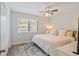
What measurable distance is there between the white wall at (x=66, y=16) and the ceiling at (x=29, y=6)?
24 cm

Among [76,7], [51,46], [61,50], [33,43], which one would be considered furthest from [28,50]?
[76,7]

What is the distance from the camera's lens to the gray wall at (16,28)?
1.59 meters

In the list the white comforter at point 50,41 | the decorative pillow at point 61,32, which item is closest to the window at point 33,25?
the white comforter at point 50,41

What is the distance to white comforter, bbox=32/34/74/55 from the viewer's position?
164cm

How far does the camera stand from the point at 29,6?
155 centimetres

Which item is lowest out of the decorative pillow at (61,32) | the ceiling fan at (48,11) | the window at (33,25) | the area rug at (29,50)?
the area rug at (29,50)

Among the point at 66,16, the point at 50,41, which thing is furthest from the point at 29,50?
the point at 66,16

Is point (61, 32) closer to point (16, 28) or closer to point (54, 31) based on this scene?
point (54, 31)

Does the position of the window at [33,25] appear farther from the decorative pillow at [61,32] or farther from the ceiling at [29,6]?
the decorative pillow at [61,32]

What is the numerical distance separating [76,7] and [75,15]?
13 centimetres

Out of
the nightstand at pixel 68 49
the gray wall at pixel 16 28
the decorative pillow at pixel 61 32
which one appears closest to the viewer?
the nightstand at pixel 68 49

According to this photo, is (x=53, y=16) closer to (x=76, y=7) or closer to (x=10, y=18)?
(x=76, y=7)

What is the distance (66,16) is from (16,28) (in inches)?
37.1

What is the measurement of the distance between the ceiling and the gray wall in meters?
0.07
